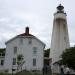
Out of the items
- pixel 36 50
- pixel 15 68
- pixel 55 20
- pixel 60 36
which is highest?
pixel 55 20

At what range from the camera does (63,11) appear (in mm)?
54125

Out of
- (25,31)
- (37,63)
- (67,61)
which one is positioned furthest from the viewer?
(25,31)

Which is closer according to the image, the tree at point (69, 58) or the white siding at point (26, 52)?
the tree at point (69, 58)

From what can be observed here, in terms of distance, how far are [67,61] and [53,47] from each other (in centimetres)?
1125

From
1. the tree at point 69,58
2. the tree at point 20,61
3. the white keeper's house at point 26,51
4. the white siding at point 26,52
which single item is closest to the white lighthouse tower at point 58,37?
the white keeper's house at point 26,51

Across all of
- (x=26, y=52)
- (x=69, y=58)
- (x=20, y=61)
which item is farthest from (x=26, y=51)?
(x=69, y=58)

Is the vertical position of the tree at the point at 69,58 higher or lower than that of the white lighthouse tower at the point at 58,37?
lower

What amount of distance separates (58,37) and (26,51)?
7677 mm

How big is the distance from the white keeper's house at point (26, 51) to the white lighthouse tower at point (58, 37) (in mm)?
2800

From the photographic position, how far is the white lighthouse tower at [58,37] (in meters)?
49.5

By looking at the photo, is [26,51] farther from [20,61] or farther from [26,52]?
[20,61]

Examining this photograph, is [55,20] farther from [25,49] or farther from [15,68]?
[15,68]

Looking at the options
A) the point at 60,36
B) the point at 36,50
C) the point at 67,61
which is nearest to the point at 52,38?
the point at 60,36

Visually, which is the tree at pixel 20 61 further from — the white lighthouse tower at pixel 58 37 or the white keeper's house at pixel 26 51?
the white lighthouse tower at pixel 58 37
